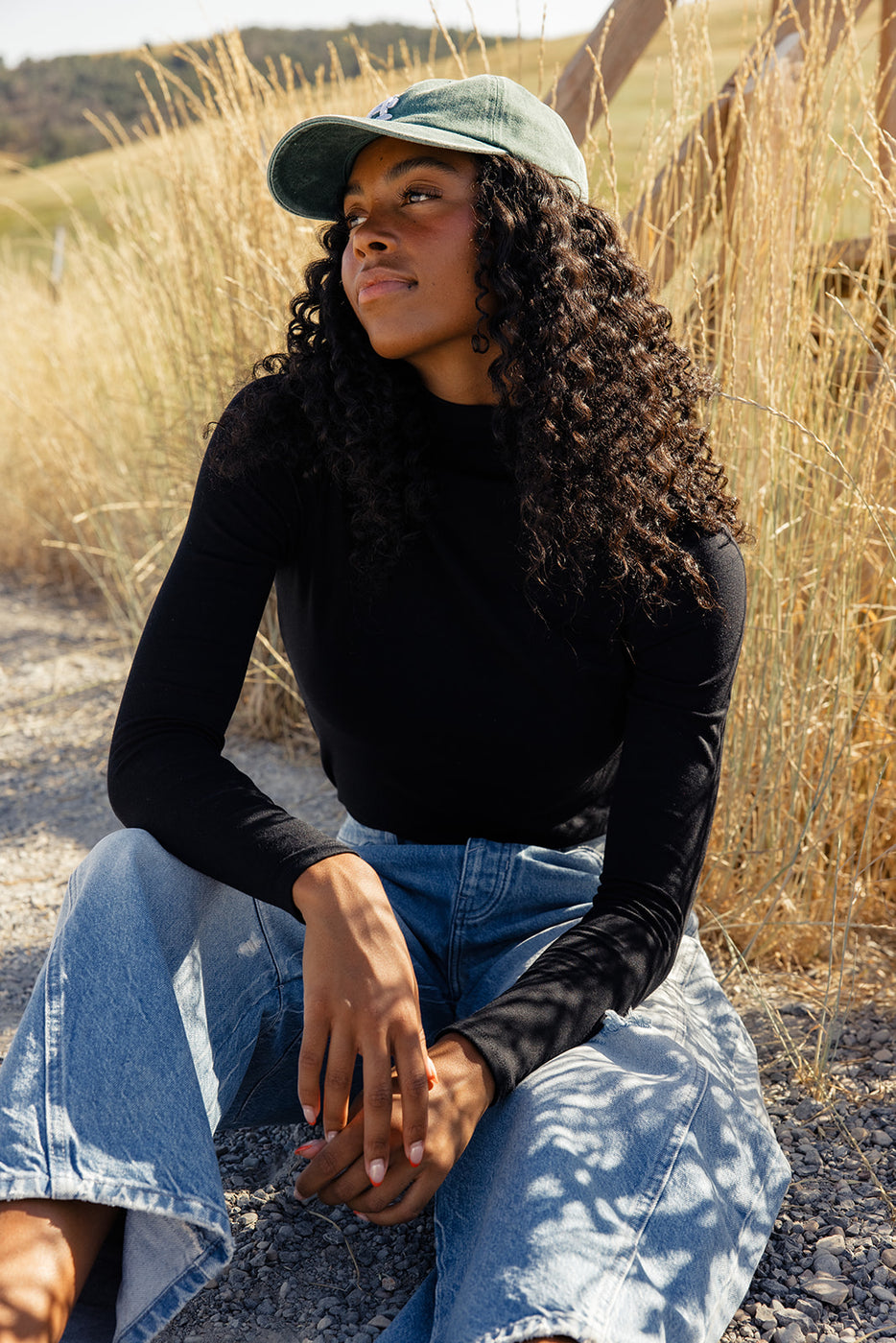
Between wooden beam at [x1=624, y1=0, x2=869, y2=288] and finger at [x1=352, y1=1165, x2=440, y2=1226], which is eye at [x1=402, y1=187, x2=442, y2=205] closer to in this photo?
wooden beam at [x1=624, y1=0, x2=869, y2=288]

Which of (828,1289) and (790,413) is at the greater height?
(790,413)

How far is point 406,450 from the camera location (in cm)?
146

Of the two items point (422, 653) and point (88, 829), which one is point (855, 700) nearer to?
point (422, 653)

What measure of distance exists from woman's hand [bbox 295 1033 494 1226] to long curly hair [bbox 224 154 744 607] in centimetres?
57

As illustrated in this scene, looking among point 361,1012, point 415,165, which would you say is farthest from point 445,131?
point 361,1012

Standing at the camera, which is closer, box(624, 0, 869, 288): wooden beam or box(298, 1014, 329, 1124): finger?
box(298, 1014, 329, 1124): finger

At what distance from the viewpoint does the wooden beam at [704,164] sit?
1.83 m

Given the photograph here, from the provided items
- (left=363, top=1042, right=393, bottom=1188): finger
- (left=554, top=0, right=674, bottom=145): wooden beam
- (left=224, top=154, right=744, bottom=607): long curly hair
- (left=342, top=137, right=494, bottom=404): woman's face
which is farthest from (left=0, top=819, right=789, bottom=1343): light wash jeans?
(left=554, top=0, right=674, bottom=145): wooden beam

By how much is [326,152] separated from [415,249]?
216mm

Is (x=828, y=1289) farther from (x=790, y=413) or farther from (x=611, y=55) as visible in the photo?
(x=611, y=55)

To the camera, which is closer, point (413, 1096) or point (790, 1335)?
point (413, 1096)

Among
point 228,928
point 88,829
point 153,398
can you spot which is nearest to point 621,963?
point 228,928

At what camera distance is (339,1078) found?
1.13 metres

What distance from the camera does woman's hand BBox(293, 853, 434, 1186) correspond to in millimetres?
1075
